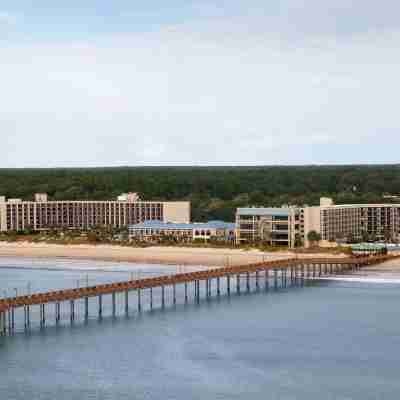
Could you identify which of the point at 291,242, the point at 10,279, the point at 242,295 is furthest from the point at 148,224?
the point at 242,295

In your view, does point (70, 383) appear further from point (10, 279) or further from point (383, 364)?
point (10, 279)

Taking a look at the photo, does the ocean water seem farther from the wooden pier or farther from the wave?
the wave

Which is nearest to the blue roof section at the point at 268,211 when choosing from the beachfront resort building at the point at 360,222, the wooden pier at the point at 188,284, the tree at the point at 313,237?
the tree at the point at 313,237

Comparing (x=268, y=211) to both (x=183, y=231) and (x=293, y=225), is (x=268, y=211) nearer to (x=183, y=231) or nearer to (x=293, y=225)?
(x=293, y=225)

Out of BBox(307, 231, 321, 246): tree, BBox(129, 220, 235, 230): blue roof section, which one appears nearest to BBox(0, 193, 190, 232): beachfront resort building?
BBox(129, 220, 235, 230): blue roof section

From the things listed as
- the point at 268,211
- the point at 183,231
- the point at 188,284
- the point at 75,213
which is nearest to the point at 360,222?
the point at 268,211

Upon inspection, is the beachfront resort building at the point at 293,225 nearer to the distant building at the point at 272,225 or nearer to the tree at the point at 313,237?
the distant building at the point at 272,225

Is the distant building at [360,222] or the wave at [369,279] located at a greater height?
the distant building at [360,222]

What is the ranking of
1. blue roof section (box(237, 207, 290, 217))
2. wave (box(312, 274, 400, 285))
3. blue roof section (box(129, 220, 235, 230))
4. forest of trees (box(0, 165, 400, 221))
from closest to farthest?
wave (box(312, 274, 400, 285)), blue roof section (box(237, 207, 290, 217)), blue roof section (box(129, 220, 235, 230)), forest of trees (box(0, 165, 400, 221))
